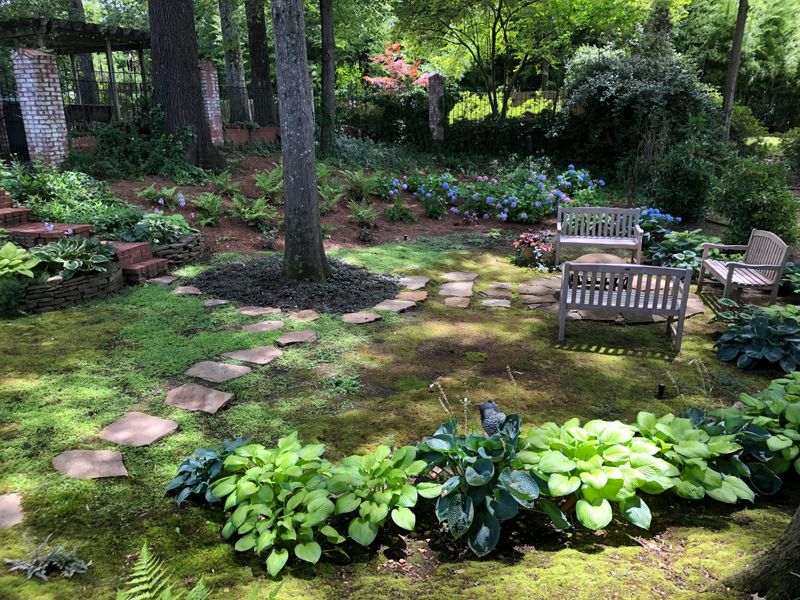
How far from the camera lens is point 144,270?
21.2ft

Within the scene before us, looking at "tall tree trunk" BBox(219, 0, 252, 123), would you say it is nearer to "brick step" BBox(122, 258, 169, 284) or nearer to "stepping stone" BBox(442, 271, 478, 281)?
"brick step" BBox(122, 258, 169, 284)

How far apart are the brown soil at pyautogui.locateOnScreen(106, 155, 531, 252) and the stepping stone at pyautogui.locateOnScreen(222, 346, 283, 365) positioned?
369 centimetres

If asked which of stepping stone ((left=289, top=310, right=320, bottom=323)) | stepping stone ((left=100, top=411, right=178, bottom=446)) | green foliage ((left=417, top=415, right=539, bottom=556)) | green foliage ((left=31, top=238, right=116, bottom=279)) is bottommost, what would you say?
stepping stone ((left=289, top=310, right=320, bottom=323))

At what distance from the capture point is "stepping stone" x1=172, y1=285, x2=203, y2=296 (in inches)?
240

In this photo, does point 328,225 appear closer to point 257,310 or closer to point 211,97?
point 257,310

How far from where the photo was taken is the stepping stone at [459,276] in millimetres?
7059

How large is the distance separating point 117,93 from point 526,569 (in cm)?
1393

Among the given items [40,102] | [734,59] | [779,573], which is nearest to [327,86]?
[40,102]

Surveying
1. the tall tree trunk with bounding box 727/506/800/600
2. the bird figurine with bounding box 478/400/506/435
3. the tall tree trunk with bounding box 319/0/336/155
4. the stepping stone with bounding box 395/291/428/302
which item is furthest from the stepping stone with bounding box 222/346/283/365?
the tall tree trunk with bounding box 319/0/336/155

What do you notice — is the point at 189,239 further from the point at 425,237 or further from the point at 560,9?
the point at 560,9

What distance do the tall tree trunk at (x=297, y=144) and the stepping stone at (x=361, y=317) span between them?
930mm

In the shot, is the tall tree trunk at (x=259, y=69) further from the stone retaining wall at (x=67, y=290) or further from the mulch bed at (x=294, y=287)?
the stone retaining wall at (x=67, y=290)

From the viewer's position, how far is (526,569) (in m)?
2.18

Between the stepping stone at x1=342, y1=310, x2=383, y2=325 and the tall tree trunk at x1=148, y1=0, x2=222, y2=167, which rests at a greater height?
the tall tree trunk at x1=148, y1=0, x2=222, y2=167
